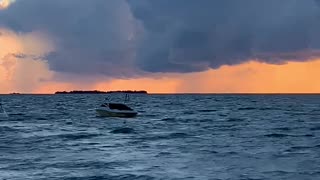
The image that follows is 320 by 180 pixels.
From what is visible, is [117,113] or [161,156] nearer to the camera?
[161,156]

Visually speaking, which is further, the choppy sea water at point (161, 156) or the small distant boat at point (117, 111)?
the small distant boat at point (117, 111)

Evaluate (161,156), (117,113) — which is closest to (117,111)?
(117,113)

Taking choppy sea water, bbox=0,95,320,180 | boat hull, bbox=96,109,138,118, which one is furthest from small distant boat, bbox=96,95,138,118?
choppy sea water, bbox=0,95,320,180

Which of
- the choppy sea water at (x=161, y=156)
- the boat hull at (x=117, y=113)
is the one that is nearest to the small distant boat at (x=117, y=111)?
the boat hull at (x=117, y=113)

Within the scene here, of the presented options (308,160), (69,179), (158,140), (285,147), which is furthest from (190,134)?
(69,179)

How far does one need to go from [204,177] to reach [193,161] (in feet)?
22.9

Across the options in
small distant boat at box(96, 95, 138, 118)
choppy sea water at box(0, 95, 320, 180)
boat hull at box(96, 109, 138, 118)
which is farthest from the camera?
small distant boat at box(96, 95, 138, 118)

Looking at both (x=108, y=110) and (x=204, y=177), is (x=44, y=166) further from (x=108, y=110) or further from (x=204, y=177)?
(x=108, y=110)

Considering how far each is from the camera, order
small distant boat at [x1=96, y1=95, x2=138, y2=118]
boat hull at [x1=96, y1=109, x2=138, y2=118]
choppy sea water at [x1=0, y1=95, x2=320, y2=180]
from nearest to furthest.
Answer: choppy sea water at [x1=0, y1=95, x2=320, y2=180] < boat hull at [x1=96, y1=109, x2=138, y2=118] < small distant boat at [x1=96, y1=95, x2=138, y2=118]

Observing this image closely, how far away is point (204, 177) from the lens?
1271 inches

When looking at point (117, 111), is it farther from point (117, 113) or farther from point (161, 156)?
point (161, 156)

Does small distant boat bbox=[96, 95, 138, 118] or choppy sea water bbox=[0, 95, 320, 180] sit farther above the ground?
small distant boat bbox=[96, 95, 138, 118]

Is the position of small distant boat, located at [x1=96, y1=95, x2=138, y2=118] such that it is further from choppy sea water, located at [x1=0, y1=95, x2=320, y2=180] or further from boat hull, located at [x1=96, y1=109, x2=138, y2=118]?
choppy sea water, located at [x1=0, y1=95, x2=320, y2=180]

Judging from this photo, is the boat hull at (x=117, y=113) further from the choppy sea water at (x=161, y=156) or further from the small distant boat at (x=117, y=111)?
the choppy sea water at (x=161, y=156)
